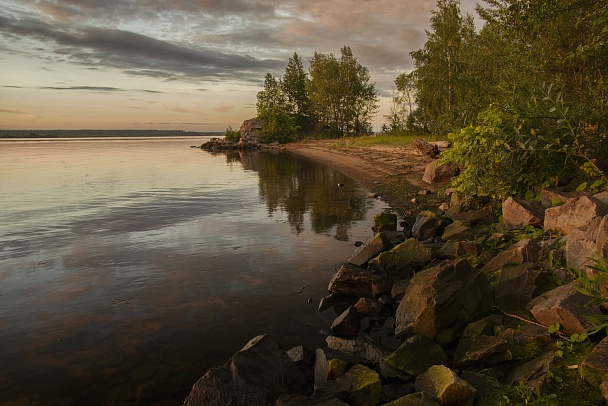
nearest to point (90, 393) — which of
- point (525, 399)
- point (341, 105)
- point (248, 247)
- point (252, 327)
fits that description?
point (252, 327)

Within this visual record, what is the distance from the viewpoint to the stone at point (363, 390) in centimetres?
519

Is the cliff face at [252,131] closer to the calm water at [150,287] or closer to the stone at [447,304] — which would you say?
the calm water at [150,287]

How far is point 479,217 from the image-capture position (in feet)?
40.8

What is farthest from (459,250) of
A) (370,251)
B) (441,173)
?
(441,173)

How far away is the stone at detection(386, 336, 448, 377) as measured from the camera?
5758 mm

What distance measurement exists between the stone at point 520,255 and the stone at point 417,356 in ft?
9.43

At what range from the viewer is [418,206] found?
18.2m

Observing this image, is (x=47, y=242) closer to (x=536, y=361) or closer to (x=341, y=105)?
(x=536, y=361)

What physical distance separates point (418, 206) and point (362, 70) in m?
69.3

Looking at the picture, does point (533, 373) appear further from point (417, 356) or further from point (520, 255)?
point (520, 255)

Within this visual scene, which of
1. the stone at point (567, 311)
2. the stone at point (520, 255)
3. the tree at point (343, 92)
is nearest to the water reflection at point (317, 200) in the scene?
the stone at point (520, 255)

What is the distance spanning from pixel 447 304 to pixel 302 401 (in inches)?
117

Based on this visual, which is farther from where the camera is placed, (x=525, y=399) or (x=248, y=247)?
(x=248, y=247)

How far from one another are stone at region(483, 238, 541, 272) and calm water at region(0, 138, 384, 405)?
12.3ft
